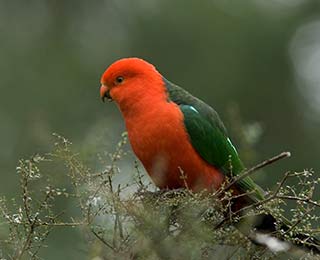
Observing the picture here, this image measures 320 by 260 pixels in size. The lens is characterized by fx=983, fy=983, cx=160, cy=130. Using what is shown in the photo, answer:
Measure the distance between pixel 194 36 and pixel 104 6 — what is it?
2130 mm

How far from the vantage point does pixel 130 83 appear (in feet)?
17.6

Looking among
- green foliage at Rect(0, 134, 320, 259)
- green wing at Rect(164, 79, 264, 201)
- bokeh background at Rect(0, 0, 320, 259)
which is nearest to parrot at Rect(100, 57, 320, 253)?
green wing at Rect(164, 79, 264, 201)

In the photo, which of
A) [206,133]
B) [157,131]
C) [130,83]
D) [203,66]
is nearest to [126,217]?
[157,131]

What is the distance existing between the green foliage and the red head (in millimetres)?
1300

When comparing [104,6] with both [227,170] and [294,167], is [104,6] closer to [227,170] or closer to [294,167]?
[294,167]

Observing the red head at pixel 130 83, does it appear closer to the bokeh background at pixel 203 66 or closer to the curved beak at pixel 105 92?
the curved beak at pixel 105 92

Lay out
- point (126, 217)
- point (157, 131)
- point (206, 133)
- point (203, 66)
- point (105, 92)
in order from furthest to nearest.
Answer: point (203, 66) < point (105, 92) < point (206, 133) < point (157, 131) < point (126, 217)

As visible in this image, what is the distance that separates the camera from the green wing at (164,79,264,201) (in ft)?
17.1

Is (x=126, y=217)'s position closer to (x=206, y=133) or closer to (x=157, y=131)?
(x=157, y=131)

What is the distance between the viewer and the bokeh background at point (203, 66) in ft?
35.1

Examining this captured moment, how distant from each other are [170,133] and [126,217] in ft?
4.53

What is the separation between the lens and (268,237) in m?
4.05

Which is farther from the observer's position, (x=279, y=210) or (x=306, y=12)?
(x=306, y=12)

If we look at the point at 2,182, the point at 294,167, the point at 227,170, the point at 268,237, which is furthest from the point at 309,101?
the point at 268,237
